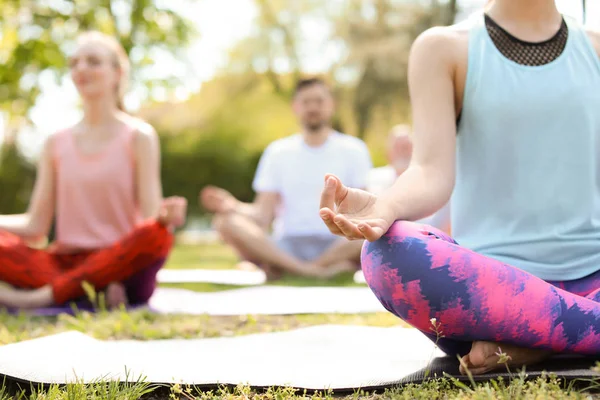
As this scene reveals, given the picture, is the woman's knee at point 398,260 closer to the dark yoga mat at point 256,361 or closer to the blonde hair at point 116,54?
the dark yoga mat at point 256,361

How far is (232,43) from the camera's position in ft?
64.2

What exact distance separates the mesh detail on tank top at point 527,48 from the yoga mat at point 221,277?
3192 mm

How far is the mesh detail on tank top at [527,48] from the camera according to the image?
2094 millimetres

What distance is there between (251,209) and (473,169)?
4.05 metres

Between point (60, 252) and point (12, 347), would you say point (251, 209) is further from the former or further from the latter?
point (12, 347)

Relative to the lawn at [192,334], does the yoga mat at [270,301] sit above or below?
below

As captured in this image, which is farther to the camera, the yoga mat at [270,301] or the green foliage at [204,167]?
the green foliage at [204,167]

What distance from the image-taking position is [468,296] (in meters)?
1.73

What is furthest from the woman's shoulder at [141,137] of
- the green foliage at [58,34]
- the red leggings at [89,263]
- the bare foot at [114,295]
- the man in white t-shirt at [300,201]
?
the green foliage at [58,34]

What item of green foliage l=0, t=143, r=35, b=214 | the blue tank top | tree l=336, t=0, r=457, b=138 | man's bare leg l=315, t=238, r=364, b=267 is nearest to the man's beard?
man's bare leg l=315, t=238, r=364, b=267

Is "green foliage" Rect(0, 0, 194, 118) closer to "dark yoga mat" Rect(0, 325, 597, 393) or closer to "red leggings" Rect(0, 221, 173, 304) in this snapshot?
"red leggings" Rect(0, 221, 173, 304)

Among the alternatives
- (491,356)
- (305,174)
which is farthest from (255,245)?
(491,356)

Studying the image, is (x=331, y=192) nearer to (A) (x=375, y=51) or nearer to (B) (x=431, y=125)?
(B) (x=431, y=125)

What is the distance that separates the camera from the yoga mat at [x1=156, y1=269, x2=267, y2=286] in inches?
211
